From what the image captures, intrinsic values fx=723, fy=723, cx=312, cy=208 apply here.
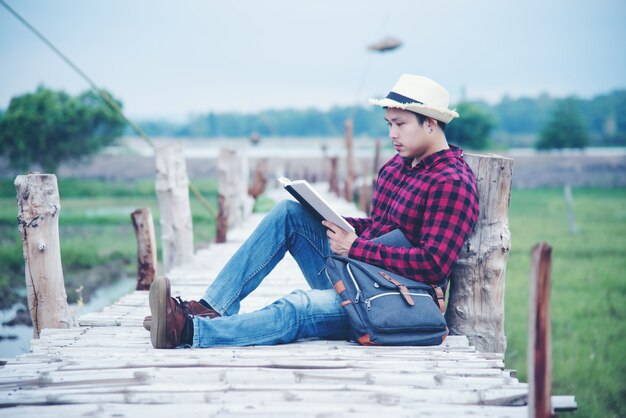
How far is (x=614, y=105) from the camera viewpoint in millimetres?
96500

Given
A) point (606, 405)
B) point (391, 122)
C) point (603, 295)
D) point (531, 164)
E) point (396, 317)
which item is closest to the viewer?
point (396, 317)

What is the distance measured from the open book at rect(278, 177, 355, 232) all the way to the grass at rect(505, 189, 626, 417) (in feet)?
12.4

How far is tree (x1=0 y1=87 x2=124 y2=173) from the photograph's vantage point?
3067cm

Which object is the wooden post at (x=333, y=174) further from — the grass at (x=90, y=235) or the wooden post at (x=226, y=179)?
the wooden post at (x=226, y=179)

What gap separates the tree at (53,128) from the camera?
30.7 metres

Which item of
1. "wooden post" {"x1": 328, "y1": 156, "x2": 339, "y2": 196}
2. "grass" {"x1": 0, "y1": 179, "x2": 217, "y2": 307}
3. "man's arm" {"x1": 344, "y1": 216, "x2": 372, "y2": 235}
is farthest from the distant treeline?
"man's arm" {"x1": 344, "y1": 216, "x2": 372, "y2": 235}

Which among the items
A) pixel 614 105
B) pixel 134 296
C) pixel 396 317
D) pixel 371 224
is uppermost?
pixel 614 105

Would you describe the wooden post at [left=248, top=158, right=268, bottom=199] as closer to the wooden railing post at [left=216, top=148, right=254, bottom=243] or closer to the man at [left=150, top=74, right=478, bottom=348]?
the wooden railing post at [left=216, top=148, right=254, bottom=243]

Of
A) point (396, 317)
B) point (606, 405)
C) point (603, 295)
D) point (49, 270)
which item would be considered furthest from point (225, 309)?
point (603, 295)

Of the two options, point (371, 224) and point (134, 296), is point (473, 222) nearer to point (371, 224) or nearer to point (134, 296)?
point (371, 224)

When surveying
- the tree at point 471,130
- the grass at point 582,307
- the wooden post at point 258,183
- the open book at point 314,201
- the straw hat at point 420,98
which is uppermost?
the tree at point 471,130

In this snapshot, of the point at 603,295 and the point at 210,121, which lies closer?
the point at 603,295

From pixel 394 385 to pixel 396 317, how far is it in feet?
1.62

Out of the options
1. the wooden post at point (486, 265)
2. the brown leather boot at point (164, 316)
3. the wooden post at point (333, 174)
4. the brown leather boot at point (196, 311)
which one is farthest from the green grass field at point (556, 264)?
the brown leather boot at point (164, 316)
